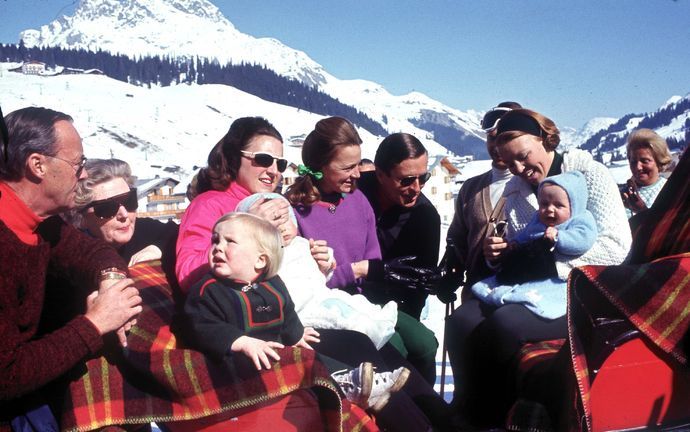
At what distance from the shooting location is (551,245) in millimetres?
3049

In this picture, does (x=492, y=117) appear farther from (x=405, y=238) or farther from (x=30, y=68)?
(x=30, y=68)

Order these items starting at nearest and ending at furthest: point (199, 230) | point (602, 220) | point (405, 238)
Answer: point (199, 230)
point (602, 220)
point (405, 238)

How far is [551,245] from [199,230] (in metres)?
1.83

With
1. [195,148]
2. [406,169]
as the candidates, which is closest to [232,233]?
[406,169]

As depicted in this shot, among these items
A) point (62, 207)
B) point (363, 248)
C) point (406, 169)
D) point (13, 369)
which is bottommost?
point (13, 369)

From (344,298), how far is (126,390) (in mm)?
1182

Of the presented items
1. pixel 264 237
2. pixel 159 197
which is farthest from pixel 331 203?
pixel 159 197

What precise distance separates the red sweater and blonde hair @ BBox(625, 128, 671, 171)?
502cm

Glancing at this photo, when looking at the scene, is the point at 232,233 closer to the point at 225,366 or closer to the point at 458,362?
the point at 225,366

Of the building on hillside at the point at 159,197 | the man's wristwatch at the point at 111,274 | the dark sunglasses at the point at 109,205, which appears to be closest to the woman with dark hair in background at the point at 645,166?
the dark sunglasses at the point at 109,205

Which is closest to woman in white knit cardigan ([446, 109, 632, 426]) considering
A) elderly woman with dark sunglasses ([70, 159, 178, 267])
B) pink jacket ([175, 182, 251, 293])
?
pink jacket ([175, 182, 251, 293])

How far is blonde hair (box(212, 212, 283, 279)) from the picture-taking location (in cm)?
263

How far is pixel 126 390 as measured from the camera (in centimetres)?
237

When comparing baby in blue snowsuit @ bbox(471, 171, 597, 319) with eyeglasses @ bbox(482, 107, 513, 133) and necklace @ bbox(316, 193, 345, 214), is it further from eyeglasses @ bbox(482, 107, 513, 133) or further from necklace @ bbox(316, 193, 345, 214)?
eyeglasses @ bbox(482, 107, 513, 133)
